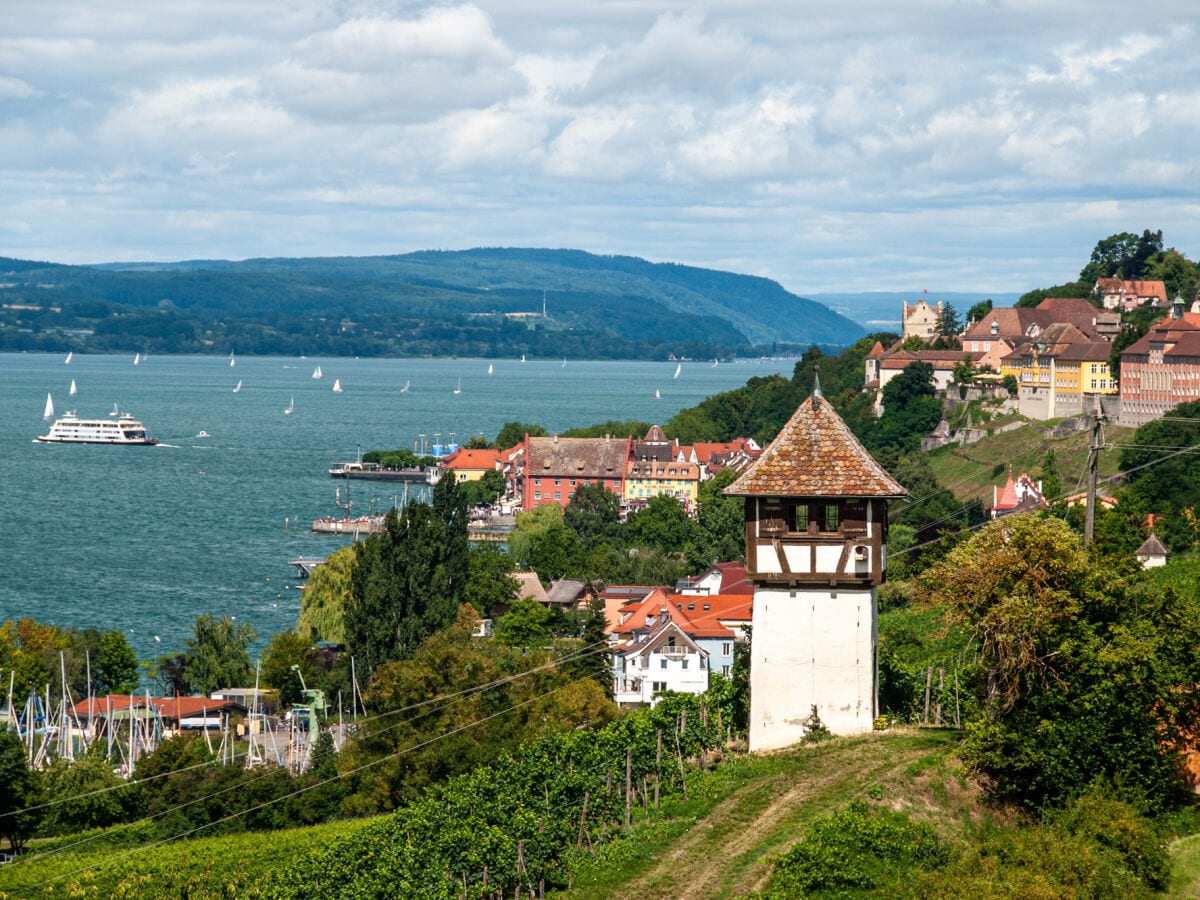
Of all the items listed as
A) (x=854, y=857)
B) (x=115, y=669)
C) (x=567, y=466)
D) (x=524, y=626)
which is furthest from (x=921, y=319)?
(x=854, y=857)

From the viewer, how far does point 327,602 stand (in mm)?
79188

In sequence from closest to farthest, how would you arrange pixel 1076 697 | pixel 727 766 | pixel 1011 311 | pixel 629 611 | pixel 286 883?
1. pixel 1076 697
2. pixel 727 766
3. pixel 286 883
4. pixel 629 611
5. pixel 1011 311

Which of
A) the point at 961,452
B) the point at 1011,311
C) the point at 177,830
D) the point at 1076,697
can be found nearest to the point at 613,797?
the point at 1076,697

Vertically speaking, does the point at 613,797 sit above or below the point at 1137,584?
below

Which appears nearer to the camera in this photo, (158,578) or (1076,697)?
(1076,697)

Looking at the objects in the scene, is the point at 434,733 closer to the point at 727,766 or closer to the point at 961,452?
the point at 727,766

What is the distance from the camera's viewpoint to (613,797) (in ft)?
106

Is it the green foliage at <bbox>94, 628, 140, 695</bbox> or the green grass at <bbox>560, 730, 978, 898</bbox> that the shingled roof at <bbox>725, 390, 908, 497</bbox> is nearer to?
the green grass at <bbox>560, 730, 978, 898</bbox>

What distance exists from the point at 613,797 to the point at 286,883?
7.66 m

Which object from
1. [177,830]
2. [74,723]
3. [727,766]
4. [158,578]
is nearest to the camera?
[727,766]

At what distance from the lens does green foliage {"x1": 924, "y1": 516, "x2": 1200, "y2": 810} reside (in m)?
27.4

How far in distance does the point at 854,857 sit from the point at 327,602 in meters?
57.0

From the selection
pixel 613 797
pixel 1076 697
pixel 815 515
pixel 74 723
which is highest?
pixel 815 515

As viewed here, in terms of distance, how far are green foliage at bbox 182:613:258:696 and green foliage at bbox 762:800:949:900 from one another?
154ft
